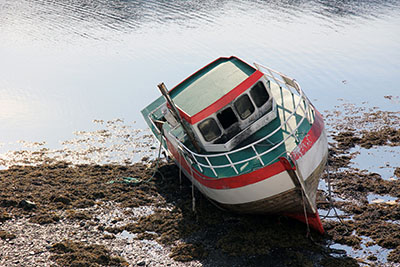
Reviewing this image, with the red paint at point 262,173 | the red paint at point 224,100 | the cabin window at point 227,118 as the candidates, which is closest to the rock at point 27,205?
the red paint at point 262,173

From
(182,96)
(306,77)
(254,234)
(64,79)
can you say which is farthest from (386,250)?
(64,79)

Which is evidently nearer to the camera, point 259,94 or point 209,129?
point 209,129

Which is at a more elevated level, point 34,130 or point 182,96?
point 182,96

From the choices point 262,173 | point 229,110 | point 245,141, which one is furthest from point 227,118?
point 262,173

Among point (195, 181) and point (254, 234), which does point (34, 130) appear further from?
point (254, 234)

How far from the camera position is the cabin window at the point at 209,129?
573 inches

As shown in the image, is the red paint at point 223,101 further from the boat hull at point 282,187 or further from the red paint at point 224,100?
the boat hull at point 282,187

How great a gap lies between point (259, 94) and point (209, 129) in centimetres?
193

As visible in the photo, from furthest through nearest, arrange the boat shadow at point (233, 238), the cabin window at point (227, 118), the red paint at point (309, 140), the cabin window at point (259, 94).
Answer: the cabin window at point (259, 94)
the cabin window at point (227, 118)
the red paint at point (309, 140)
the boat shadow at point (233, 238)

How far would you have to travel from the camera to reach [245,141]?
14586 mm

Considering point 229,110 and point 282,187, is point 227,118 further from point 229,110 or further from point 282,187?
point 282,187

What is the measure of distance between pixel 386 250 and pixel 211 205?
536 cm

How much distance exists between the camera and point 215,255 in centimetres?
1283

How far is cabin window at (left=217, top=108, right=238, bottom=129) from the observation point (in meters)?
14.6
